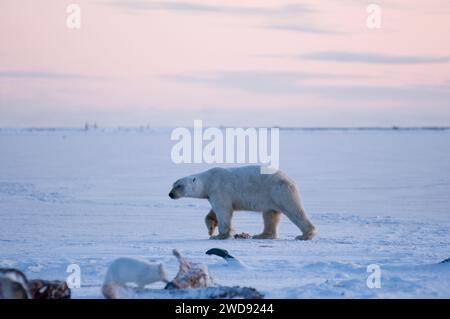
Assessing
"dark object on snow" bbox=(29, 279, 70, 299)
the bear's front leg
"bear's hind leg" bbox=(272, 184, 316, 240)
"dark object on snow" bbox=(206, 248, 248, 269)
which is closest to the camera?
"dark object on snow" bbox=(29, 279, 70, 299)

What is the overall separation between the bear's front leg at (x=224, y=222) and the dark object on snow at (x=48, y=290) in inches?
201

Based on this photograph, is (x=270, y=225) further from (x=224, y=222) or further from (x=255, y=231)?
(x=255, y=231)

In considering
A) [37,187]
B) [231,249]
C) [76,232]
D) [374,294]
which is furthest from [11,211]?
[374,294]

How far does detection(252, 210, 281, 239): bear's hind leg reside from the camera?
11117mm

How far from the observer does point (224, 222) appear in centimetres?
1112

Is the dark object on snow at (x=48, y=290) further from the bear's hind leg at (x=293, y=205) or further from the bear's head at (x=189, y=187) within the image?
the bear's head at (x=189, y=187)

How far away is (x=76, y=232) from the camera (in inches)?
456

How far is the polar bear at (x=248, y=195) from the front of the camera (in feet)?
35.8

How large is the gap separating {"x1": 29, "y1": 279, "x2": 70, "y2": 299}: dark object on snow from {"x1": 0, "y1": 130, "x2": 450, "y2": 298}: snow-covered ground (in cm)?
56

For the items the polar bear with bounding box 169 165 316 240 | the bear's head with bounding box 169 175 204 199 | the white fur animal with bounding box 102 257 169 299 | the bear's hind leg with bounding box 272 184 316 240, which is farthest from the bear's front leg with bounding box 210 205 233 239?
the white fur animal with bounding box 102 257 169 299

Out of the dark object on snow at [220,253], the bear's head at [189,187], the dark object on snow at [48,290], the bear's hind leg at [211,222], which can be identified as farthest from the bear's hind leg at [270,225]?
the dark object on snow at [48,290]

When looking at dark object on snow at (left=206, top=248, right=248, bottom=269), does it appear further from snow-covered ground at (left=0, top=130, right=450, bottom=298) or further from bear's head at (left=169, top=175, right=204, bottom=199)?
bear's head at (left=169, top=175, right=204, bottom=199)

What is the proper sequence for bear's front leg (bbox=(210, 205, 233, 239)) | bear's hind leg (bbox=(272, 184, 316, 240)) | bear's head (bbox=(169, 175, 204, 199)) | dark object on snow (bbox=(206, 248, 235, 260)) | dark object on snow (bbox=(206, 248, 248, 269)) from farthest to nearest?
1. bear's head (bbox=(169, 175, 204, 199))
2. bear's front leg (bbox=(210, 205, 233, 239))
3. bear's hind leg (bbox=(272, 184, 316, 240))
4. dark object on snow (bbox=(206, 248, 235, 260))
5. dark object on snow (bbox=(206, 248, 248, 269))
